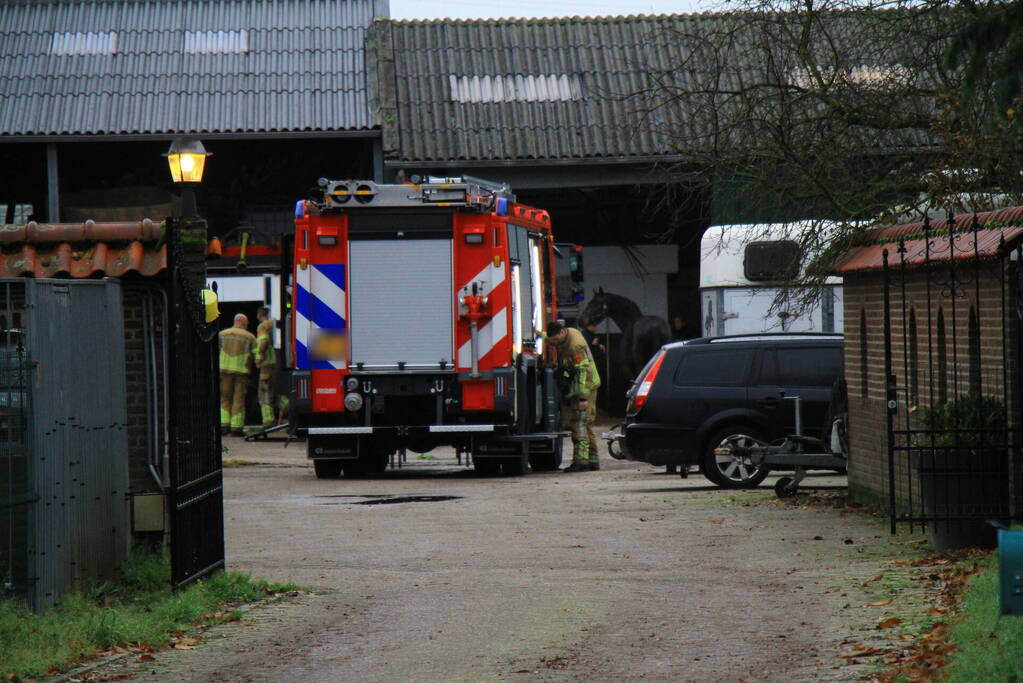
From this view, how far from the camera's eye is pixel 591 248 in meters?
34.2

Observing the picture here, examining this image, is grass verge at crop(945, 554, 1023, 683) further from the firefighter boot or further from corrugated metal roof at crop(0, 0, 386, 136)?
corrugated metal roof at crop(0, 0, 386, 136)

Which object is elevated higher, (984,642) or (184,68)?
(184,68)

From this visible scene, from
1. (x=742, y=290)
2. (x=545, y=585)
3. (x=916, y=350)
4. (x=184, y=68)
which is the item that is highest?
(x=184, y=68)

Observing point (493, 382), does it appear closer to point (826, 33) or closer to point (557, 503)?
point (557, 503)

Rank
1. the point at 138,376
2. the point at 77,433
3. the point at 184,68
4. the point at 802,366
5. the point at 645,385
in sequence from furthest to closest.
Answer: the point at 184,68 < the point at 645,385 < the point at 802,366 < the point at 138,376 < the point at 77,433

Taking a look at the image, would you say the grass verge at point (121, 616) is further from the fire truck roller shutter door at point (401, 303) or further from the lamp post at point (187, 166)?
the fire truck roller shutter door at point (401, 303)

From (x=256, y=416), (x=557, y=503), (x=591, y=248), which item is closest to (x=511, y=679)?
(x=557, y=503)

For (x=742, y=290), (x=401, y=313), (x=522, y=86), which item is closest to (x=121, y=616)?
(x=401, y=313)

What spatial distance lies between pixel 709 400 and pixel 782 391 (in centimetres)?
79

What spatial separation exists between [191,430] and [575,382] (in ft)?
38.3

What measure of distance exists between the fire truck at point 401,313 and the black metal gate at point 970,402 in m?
7.92

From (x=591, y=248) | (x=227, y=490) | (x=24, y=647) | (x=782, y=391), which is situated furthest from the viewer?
(x=591, y=248)

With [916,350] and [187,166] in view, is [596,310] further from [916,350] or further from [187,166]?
[916,350]

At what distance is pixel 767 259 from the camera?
24.0 meters
